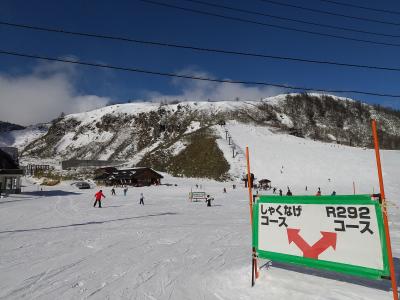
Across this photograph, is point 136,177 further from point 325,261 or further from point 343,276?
point 325,261

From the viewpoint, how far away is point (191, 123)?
14550 centimetres

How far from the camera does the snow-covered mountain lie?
478 ft

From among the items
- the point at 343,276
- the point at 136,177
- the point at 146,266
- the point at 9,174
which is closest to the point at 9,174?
the point at 9,174

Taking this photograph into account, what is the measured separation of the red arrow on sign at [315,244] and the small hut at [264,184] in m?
54.6

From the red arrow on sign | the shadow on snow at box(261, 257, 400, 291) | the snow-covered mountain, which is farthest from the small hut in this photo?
the red arrow on sign

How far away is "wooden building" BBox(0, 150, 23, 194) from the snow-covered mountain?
74.7m

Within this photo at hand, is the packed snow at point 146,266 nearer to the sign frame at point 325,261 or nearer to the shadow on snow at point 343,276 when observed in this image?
the shadow on snow at point 343,276

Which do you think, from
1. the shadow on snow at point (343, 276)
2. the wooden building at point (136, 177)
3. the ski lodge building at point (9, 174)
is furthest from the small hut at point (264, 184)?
the shadow on snow at point (343, 276)

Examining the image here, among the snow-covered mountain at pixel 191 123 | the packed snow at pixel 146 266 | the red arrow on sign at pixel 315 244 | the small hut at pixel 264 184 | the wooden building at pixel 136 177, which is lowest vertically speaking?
the packed snow at pixel 146 266

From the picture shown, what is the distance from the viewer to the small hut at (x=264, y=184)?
60.4 meters

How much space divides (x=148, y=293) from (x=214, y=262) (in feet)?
9.45

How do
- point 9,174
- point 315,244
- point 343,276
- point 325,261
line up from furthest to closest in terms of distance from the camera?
point 9,174, point 343,276, point 315,244, point 325,261

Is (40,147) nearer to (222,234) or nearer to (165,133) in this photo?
(165,133)

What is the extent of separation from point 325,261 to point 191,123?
5528 inches
